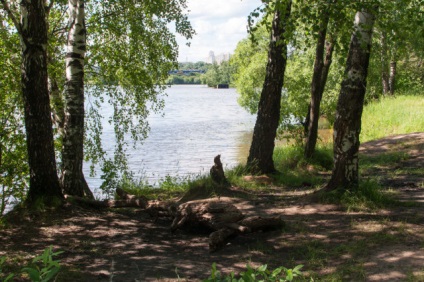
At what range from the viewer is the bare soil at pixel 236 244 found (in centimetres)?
570

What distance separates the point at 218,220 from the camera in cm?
711

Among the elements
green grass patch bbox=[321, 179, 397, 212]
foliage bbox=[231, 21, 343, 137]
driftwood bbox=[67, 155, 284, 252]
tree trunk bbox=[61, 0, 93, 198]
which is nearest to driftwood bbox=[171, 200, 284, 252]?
driftwood bbox=[67, 155, 284, 252]

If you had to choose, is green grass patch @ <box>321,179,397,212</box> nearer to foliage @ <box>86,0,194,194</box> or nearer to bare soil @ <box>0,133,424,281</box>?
bare soil @ <box>0,133,424,281</box>

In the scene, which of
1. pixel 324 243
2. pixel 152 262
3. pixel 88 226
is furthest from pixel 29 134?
pixel 324 243

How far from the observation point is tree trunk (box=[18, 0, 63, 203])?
7.73 metres

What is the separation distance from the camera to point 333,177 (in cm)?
Result: 856

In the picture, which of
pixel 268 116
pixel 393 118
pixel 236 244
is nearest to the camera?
pixel 236 244

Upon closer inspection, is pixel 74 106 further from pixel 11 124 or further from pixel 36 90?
pixel 11 124

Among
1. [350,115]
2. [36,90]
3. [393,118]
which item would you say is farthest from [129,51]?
[393,118]

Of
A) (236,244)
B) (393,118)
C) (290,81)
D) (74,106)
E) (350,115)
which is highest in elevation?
(290,81)

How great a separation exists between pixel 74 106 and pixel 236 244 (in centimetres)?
426

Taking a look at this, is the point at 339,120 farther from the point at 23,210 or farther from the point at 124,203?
the point at 23,210

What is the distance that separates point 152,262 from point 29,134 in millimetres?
3232

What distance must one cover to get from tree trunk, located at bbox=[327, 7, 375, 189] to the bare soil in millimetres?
678
